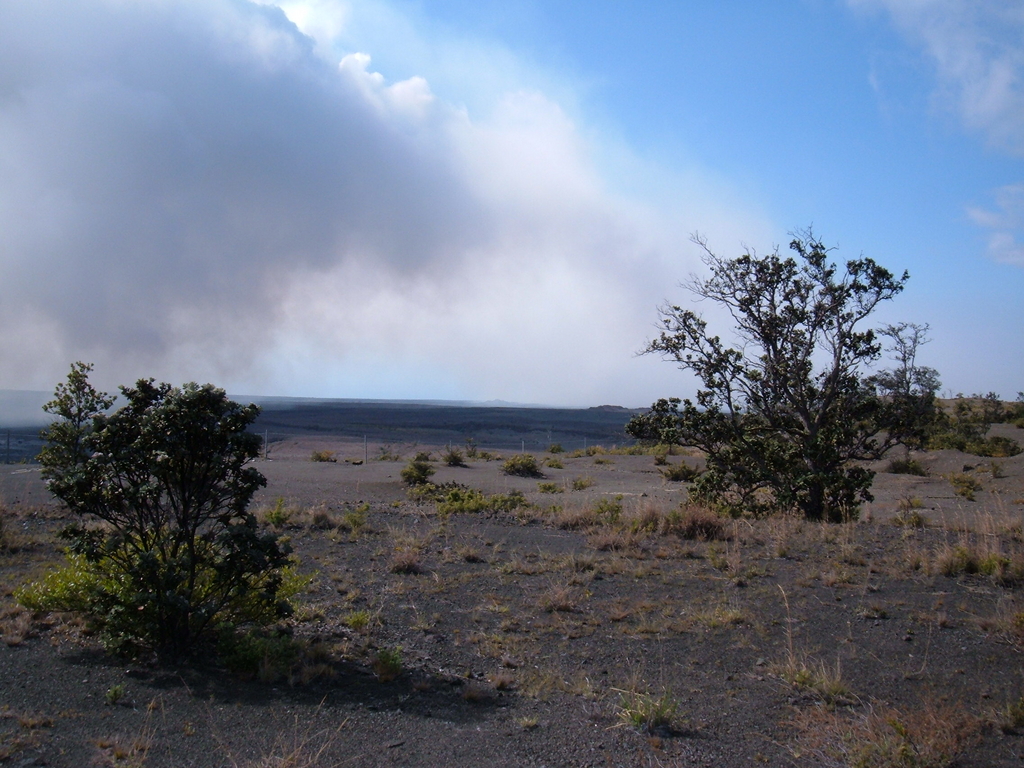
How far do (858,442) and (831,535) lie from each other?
3515 millimetres

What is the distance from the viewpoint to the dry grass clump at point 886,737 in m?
4.20

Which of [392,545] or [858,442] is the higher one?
[858,442]

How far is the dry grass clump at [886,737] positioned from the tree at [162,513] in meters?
4.22

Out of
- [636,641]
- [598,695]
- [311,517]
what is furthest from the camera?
[311,517]

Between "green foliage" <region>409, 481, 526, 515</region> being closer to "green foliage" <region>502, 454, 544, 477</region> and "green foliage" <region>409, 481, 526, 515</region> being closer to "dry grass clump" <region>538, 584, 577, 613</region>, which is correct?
"dry grass clump" <region>538, 584, 577, 613</region>

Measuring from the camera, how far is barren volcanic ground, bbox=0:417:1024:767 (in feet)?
14.7

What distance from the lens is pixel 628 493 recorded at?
21922 mm

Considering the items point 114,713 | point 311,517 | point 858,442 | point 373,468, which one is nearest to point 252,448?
point 114,713

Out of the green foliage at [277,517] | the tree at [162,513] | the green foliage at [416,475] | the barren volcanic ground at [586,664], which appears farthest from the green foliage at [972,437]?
the tree at [162,513]

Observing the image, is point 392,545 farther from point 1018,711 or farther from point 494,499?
point 1018,711

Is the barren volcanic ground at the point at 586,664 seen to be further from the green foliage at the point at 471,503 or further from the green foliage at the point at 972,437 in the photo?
the green foliage at the point at 972,437

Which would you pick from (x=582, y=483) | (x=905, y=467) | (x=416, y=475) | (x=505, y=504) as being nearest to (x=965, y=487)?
(x=905, y=467)

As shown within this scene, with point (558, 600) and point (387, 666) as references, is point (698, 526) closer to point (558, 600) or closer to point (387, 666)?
point (558, 600)

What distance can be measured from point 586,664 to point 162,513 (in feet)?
13.0
